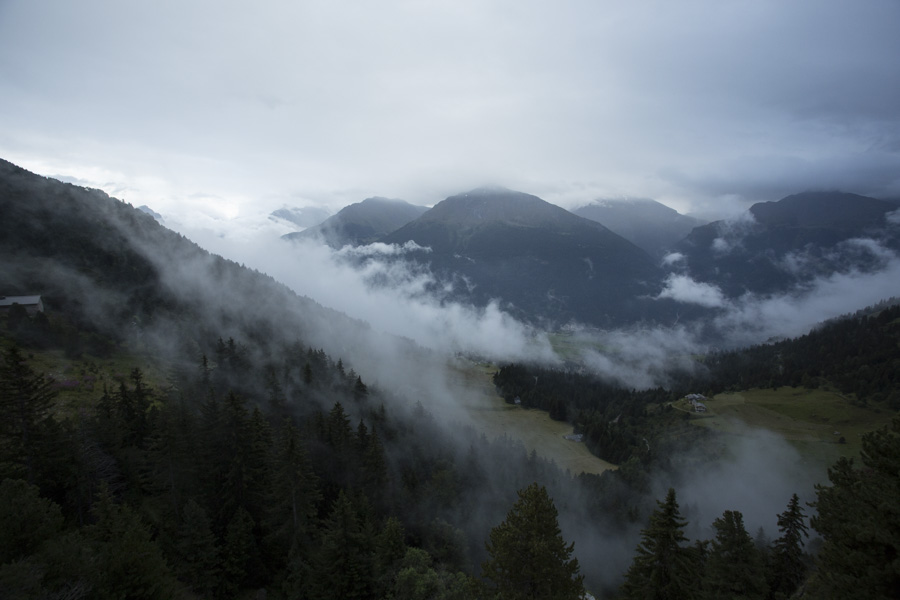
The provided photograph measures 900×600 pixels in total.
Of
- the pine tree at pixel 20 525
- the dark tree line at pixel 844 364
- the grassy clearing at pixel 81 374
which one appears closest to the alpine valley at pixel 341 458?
the pine tree at pixel 20 525

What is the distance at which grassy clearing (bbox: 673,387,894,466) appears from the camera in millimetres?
108062

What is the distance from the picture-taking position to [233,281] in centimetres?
13638

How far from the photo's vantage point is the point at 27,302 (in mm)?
66500

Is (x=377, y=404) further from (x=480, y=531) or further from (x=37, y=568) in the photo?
(x=37, y=568)

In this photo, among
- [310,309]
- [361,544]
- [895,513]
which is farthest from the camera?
[310,309]

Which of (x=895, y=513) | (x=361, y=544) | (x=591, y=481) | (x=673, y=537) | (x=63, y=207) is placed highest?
(x=63, y=207)

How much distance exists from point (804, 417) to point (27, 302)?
7713 inches

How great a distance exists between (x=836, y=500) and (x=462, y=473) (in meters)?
54.7

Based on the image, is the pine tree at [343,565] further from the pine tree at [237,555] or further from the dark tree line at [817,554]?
the dark tree line at [817,554]

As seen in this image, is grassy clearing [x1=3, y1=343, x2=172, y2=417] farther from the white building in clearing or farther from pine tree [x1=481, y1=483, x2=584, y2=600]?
pine tree [x1=481, y1=483, x2=584, y2=600]

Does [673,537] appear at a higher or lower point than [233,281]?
lower

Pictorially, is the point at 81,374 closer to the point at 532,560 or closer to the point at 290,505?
the point at 290,505

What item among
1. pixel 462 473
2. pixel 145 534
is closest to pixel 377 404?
pixel 462 473

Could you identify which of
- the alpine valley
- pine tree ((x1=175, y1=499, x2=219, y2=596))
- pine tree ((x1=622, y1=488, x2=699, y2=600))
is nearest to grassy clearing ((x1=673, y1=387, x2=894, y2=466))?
the alpine valley
